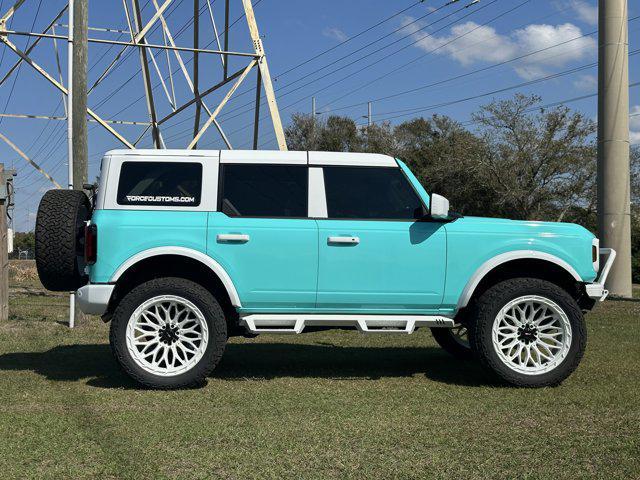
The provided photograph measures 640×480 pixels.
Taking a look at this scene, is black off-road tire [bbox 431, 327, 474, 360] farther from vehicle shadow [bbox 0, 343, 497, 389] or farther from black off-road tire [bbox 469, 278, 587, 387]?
black off-road tire [bbox 469, 278, 587, 387]

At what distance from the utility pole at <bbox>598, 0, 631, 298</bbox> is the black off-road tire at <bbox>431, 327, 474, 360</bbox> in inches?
536

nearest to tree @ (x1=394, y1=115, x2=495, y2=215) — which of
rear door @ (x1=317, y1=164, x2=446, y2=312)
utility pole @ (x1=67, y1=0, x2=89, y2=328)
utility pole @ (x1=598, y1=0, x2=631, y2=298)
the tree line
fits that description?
the tree line

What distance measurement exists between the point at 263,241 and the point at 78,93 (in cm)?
667

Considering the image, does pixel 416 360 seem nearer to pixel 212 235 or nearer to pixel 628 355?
pixel 628 355

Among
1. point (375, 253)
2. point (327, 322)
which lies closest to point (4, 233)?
point (327, 322)

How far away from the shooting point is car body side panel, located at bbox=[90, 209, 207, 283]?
6.67 m

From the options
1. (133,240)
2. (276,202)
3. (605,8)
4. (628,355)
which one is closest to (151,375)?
(133,240)

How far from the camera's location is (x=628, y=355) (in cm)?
862

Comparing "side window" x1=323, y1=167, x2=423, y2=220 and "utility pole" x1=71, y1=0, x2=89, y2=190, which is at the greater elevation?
"utility pole" x1=71, y1=0, x2=89, y2=190

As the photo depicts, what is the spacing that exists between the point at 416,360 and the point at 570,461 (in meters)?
4.04

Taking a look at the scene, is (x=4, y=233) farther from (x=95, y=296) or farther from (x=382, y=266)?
(x=382, y=266)

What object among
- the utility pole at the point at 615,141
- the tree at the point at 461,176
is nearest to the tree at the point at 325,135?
the tree at the point at 461,176

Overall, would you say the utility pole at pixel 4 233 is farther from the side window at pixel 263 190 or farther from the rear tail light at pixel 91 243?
the side window at pixel 263 190

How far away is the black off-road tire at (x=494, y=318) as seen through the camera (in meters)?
6.79
